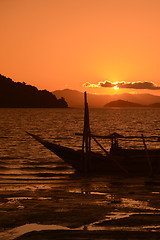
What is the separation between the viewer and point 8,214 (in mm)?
10352

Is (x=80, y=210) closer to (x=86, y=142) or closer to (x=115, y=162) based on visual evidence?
(x=115, y=162)

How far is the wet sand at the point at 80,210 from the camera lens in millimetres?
8625

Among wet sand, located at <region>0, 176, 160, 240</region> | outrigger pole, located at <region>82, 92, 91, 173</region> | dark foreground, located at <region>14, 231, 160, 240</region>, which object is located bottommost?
wet sand, located at <region>0, 176, 160, 240</region>

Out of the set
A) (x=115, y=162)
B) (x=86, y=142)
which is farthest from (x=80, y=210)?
(x=86, y=142)

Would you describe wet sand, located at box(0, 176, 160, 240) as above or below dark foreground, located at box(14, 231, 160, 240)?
below

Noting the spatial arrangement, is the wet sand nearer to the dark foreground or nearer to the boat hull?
the dark foreground

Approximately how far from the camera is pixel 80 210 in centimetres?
1087

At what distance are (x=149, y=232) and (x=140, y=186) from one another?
7.15 metres

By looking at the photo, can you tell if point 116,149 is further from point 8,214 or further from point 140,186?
point 8,214

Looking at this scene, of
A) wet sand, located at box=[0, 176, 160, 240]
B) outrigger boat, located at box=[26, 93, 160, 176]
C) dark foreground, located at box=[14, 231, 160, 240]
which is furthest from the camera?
outrigger boat, located at box=[26, 93, 160, 176]

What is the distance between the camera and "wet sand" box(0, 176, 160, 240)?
8.62m

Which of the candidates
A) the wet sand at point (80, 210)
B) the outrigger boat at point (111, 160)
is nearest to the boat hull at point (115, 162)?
the outrigger boat at point (111, 160)

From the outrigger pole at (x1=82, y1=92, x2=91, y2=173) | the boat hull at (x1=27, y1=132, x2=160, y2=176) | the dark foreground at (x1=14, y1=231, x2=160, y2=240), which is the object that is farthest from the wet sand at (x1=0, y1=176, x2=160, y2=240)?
the outrigger pole at (x1=82, y1=92, x2=91, y2=173)

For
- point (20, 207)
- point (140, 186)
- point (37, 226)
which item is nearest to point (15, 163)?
point (140, 186)
